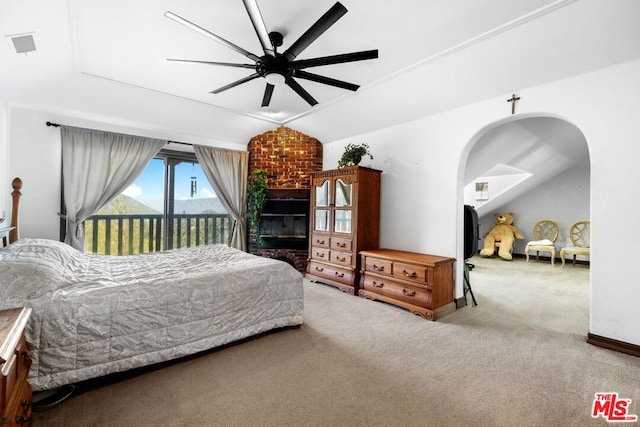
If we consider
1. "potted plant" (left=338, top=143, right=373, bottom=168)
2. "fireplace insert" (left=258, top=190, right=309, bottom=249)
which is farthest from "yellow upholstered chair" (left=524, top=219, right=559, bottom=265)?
"fireplace insert" (left=258, top=190, right=309, bottom=249)

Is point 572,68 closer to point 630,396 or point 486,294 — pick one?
point 630,396

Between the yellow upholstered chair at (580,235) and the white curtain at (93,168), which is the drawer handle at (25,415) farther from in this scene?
the yellow upholstered chair at (580,235)

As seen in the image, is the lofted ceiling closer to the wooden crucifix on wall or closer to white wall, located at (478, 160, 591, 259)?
white wall, located at (478, 160, 591, 259)

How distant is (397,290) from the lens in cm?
338

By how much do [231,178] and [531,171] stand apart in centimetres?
615

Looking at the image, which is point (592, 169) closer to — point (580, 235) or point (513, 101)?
point (513, 101)

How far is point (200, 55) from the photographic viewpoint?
288cm

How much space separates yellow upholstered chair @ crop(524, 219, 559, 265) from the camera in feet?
21.0


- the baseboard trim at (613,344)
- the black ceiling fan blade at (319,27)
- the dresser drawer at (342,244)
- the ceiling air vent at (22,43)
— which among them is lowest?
the baseboard trim at (613,344)

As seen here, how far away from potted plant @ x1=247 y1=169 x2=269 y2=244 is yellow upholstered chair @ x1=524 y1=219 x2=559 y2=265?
6155 mm

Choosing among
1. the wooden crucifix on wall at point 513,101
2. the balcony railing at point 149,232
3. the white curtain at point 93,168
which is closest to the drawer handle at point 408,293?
the wooden crucifix on wall at point 513,101

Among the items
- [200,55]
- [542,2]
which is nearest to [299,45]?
[200,55]

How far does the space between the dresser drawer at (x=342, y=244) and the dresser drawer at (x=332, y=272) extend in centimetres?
29

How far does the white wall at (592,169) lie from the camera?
2.36m
